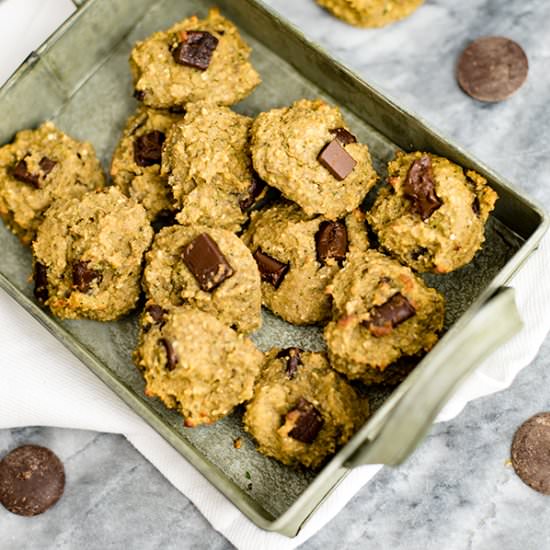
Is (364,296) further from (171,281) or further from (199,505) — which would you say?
(199,505)

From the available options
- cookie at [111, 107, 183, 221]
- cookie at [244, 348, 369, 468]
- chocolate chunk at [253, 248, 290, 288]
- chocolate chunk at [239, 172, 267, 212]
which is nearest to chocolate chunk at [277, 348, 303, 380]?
cookie at [244, 348, 369, 468]

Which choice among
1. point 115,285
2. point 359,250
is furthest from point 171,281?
point 359,250

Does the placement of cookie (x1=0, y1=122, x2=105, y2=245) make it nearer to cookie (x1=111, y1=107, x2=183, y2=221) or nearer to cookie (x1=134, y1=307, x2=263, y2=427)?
cookie (x1=111, y1=107, x2=183, y2=221)

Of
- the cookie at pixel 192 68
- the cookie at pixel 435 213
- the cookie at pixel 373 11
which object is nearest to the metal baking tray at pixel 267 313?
the cookie at pixel 435 213

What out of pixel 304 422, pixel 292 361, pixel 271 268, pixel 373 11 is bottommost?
pixel 304 422

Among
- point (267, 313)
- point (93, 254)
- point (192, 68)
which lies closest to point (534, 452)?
point (267, 313)

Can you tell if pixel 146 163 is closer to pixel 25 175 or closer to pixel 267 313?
pixel 25 175

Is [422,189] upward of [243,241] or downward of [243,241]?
downward

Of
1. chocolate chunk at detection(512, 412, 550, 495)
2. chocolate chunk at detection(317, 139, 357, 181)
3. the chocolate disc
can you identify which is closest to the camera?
chocolate chunk at detection(317, 139, 357, 181)
